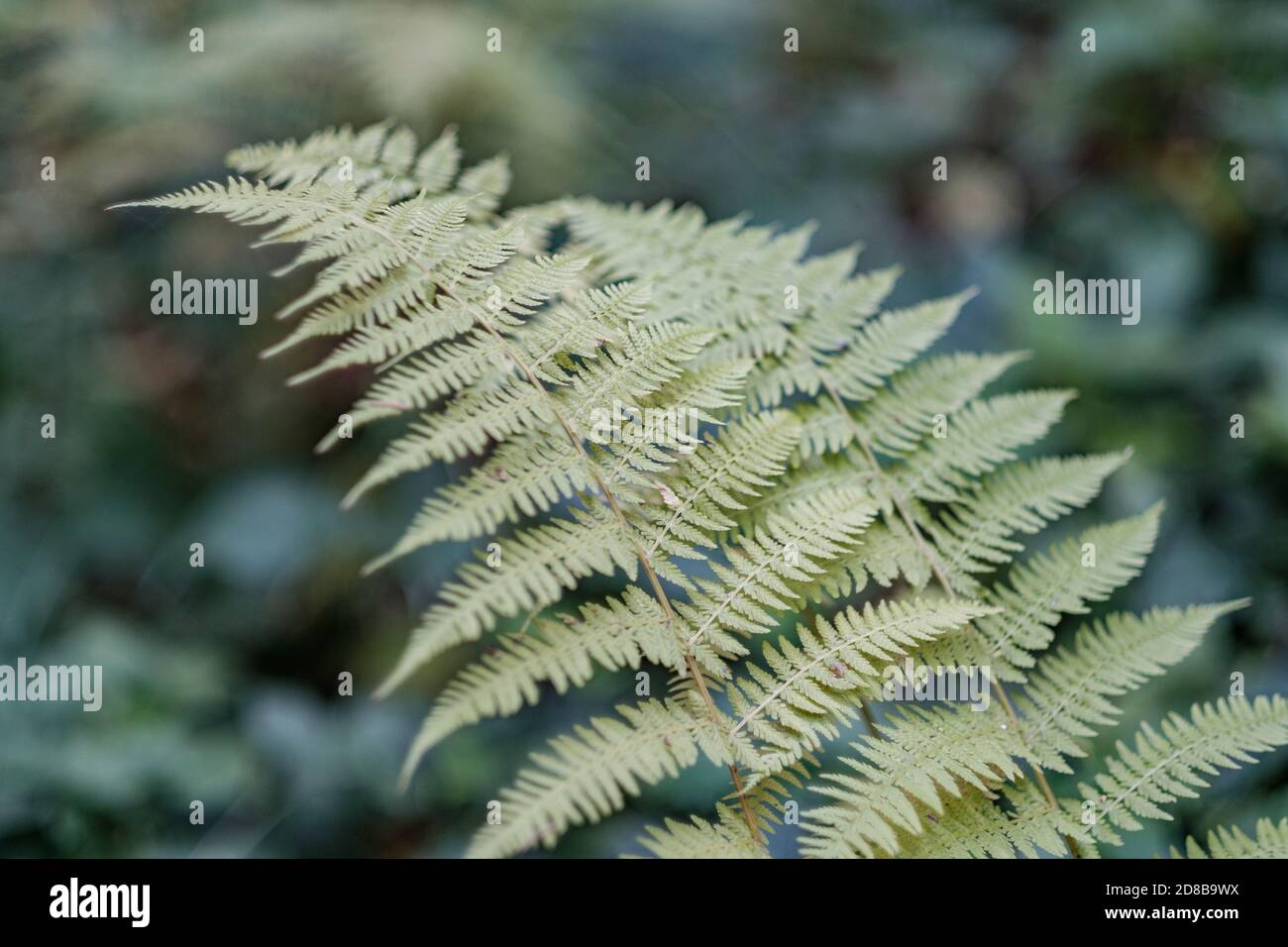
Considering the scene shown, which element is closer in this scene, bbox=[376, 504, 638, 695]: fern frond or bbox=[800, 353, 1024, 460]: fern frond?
bbox=[376, 504, 638, 695]: fern frond

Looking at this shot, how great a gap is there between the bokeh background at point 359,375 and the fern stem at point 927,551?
79 centimetres

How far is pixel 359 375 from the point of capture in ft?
8.00

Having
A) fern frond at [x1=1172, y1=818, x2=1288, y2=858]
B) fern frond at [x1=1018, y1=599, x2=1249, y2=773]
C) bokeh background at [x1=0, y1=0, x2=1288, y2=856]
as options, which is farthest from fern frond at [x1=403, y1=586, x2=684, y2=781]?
bokeh background at [x1=0, y1=0, x2=1288, y2=856]

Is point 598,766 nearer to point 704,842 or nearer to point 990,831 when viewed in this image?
point 704,842

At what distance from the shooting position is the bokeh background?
1.90 metres

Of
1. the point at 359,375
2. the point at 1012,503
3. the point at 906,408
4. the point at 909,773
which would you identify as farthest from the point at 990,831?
the point at 359,375

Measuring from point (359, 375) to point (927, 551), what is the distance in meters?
1.79

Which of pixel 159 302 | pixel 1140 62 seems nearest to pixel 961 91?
pixel 1140 62

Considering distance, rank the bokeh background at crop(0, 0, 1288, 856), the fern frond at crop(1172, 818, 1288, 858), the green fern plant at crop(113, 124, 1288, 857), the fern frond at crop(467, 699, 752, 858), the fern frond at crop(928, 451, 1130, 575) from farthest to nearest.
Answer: the bokeh background at crop(0, 0, 1288, 856), the fern frond at crop(928, 451, 1130, 575), the fern frond at crop(1172, 818, 1288, 858), the green fern plant at crop(113, 124, 1288, 857), the fern frond at crop(467, 699, 752, 858)

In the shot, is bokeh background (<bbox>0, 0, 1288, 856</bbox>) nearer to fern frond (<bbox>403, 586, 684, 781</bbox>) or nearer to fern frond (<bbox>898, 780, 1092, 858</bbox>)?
fern frond (<bbox>898, 780, 1092, 858</bbox>)

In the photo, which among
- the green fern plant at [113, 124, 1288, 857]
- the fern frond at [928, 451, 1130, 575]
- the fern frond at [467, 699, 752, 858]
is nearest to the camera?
the fern frond at [467, 699, 752, 858]

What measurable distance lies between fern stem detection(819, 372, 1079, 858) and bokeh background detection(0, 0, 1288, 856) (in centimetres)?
79

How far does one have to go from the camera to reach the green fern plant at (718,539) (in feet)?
2.61
